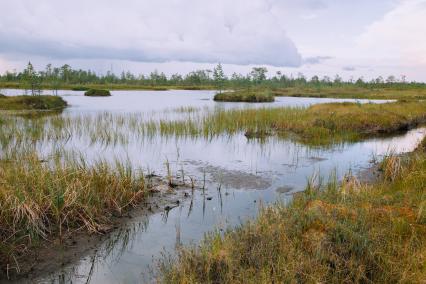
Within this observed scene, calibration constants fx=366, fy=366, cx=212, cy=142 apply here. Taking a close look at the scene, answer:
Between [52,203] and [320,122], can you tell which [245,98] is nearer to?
[320,122]

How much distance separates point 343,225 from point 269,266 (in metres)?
1.65

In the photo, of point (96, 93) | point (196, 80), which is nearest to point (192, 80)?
point (196, 80)

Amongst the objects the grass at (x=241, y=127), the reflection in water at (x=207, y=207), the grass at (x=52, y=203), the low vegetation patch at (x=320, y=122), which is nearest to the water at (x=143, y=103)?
the low vegetation patch at (x=320, y=122)

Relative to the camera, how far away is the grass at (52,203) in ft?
24.5

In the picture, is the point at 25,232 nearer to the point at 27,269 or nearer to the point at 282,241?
the point at 27,269

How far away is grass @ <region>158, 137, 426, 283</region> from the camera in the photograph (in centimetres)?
546

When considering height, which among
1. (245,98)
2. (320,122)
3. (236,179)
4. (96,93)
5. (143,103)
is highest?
(96,93)

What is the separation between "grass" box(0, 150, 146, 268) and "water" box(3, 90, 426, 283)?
779 millimetres

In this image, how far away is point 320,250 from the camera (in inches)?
231

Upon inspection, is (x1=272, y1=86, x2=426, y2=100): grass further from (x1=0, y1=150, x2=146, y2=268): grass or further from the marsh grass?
(x1=0, y1=150, x2=146, y2=268): grass

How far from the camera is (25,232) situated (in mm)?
7625

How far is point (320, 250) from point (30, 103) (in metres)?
40.5

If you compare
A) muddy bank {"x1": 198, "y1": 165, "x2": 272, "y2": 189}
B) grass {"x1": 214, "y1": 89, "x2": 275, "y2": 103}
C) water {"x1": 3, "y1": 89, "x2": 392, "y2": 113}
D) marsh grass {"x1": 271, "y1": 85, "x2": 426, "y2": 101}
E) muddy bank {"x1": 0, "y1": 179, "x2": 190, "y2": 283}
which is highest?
marsh grass {"x1": 271, "y1": 85, "x2": 426, "y2": 101}

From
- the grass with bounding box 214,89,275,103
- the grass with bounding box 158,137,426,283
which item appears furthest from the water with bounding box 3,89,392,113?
the grass with bounding box 158,137,426,283
